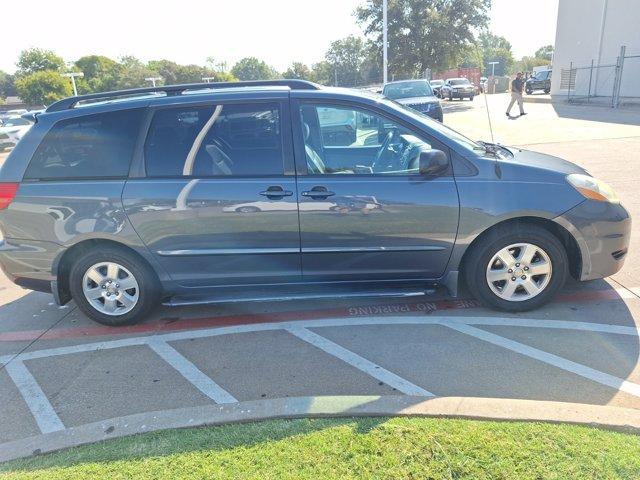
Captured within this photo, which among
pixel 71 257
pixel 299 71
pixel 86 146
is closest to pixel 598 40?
pixel 86 146

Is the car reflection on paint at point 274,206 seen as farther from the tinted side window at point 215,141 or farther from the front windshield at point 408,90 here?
the front windshield at point 408,90

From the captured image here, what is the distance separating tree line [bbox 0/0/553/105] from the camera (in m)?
33.0

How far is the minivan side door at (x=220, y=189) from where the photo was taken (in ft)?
12.0

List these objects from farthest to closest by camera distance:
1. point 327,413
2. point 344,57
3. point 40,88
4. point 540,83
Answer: point 344,57 < point 40,88 < point 540,83 < point 327,413

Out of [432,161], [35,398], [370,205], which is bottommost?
[35,398]

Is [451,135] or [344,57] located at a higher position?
[344,57]

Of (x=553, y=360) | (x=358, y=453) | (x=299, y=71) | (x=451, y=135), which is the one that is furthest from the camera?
(x=299, y=71)

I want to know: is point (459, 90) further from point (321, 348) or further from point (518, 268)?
point (321, 348)

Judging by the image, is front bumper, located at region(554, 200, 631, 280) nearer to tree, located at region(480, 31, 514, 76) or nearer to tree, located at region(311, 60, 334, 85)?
tree, located at region(480, 31, 514, 76)

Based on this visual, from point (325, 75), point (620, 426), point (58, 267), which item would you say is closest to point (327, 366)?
point (620, 426)

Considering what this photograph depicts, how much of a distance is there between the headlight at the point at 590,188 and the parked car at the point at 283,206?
0.4 inches

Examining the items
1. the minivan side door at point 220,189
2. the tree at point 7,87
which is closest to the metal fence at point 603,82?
the minivan side door at point 220,189

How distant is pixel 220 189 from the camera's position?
364cm

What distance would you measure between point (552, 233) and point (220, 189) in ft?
8.75
